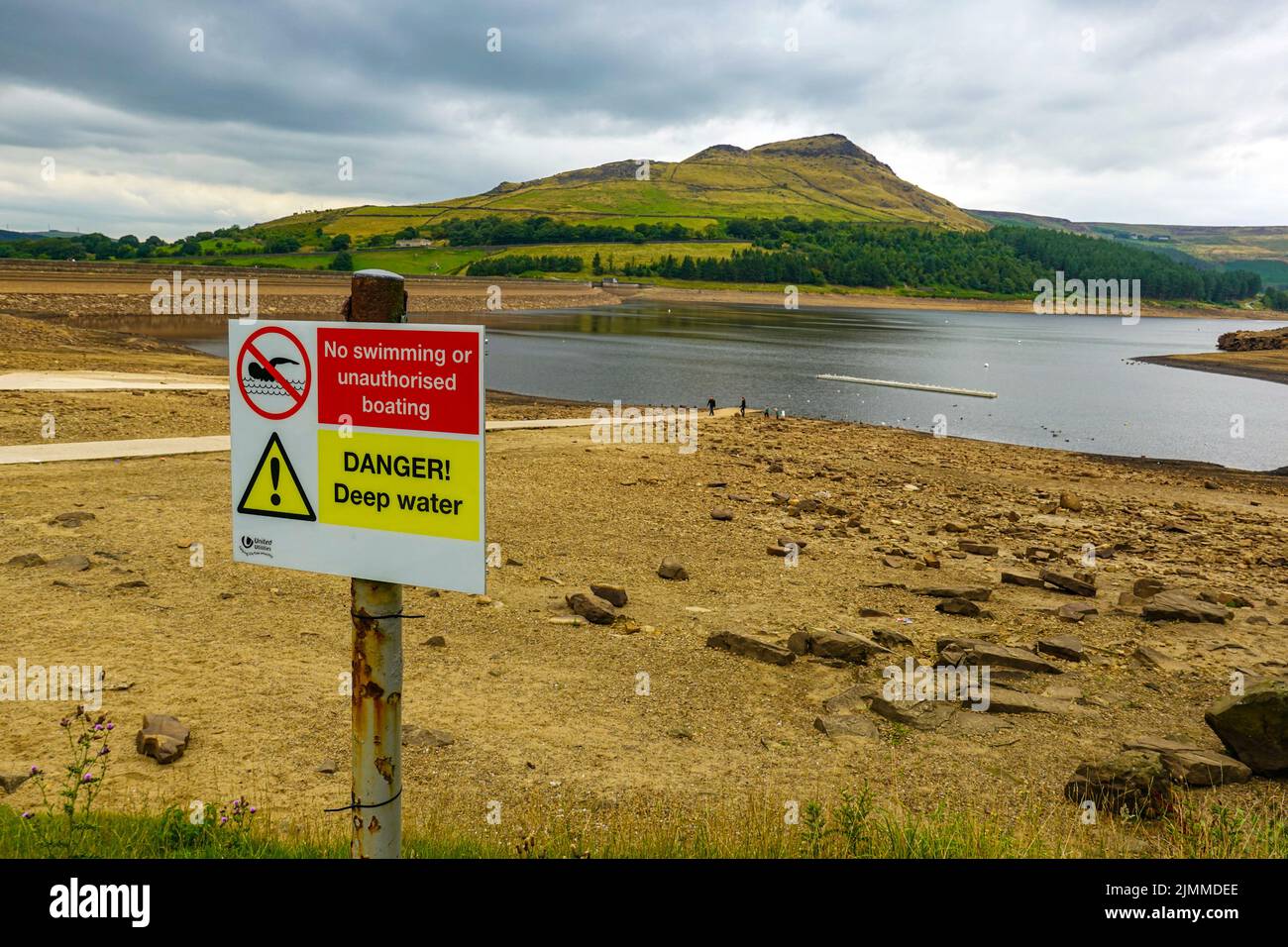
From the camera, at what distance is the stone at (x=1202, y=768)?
8.23 meters

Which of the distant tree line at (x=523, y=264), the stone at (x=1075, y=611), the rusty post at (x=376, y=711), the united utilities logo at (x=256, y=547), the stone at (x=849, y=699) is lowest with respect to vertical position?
the stone at (x=849, y=699)

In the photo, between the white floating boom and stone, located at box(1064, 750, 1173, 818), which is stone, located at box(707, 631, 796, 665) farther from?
the white floating boom

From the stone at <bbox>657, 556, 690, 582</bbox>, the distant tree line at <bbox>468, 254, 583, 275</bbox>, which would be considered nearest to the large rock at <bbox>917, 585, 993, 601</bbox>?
the stone at <bbox>657, 556, 690, 582</bbox>

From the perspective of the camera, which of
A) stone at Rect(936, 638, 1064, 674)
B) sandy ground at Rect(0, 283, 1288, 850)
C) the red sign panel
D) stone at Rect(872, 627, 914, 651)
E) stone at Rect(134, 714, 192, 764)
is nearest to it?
the red sign panel

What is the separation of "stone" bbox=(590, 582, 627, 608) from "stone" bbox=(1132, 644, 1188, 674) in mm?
6889

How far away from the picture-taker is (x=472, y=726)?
924 cm

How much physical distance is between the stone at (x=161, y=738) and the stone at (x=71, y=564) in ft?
17.7

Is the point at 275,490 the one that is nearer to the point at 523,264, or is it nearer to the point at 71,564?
the point at 71,564

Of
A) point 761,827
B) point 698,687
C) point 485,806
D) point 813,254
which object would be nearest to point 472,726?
point 485,806

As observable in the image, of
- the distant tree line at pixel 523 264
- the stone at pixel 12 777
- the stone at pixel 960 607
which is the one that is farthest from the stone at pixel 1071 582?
the distant tree line at pixel 523 264

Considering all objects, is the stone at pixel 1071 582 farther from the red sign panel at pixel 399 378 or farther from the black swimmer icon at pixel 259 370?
the black swimmer icon at pixel 259 370

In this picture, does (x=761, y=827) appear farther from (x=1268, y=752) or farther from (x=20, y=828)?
(x=1268, y=752)

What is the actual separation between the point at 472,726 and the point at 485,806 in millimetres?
1767

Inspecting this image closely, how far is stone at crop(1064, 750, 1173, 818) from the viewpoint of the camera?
24.6 ft
